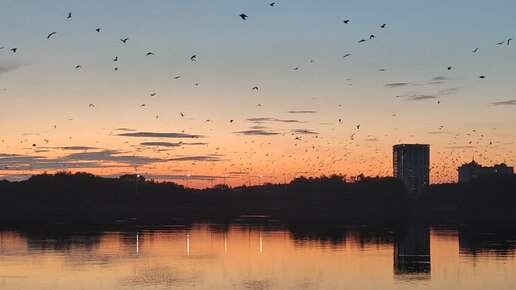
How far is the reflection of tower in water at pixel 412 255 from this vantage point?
129 feet

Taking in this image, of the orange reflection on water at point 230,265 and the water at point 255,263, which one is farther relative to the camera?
the water at point 255,263

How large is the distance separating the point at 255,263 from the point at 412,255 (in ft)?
33.5

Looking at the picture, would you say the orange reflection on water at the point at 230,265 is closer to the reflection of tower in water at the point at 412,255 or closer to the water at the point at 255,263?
the water at the point at 255,263

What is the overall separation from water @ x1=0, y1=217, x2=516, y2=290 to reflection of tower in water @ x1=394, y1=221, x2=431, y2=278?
0.20 feet

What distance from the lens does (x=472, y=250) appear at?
50.2 metres

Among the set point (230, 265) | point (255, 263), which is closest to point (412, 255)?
point (255, 263)

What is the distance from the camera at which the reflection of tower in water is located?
3944cm

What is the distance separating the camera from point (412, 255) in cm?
4738

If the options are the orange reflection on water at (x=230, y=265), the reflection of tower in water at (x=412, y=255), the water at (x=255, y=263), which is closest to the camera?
the orange reflection on water at (x=230, y=265)

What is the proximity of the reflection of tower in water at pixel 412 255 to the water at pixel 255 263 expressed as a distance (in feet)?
0.20

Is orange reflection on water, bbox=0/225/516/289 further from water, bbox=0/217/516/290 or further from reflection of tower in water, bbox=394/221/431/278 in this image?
reflection of tower in water, bbox=394/221/431/278

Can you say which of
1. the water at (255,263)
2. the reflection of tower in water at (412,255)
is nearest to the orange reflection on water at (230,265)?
the water at (255,263)

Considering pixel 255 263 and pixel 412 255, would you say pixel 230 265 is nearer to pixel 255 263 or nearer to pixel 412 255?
pixel 255 263

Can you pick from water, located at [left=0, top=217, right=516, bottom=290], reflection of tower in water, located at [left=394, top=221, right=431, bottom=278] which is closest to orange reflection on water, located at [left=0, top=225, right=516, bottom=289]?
water, located at [left=0, top=217, right=516, bottom=290]
